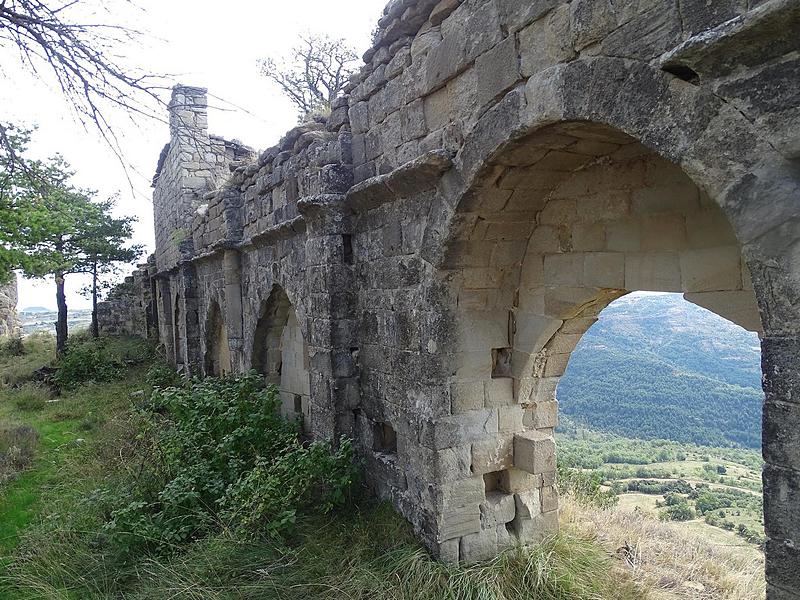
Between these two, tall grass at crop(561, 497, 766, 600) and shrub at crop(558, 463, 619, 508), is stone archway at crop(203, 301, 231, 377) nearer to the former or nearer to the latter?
shrub at crop(558, 463, 619, 508)

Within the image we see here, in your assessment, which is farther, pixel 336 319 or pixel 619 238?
pixel 336 319

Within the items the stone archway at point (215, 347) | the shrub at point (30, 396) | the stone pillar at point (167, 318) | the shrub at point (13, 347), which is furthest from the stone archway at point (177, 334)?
the shrub at point (13, 347)

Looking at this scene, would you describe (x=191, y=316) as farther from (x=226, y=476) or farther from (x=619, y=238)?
(x=619, y=238)

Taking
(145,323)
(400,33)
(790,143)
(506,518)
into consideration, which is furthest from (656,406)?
(145,323)

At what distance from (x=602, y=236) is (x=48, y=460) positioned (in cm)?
733

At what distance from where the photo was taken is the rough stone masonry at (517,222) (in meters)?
1.84

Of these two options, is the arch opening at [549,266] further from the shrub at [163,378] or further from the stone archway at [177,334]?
the stone archway at [177,334]

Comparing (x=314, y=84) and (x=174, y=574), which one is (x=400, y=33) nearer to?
(x=174, y=574)

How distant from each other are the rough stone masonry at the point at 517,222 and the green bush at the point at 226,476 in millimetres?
436

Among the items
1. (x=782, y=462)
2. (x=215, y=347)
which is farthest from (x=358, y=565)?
(x=215, y=347)

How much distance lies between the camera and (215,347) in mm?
10406

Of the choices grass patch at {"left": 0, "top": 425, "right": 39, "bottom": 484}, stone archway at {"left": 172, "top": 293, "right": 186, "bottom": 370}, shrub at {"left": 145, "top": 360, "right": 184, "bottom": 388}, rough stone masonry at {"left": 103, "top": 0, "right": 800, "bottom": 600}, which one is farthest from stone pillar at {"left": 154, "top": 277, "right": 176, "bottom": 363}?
rough stone masonry at {"left": 103, "top": 0, "right": 800, "bottom": 600}

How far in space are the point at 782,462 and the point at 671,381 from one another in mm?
9386

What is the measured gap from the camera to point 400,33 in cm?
403
